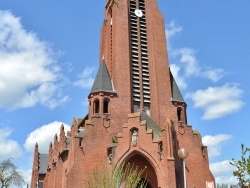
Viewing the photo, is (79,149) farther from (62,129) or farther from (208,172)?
(208,172)

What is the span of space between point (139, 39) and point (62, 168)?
14.4 m

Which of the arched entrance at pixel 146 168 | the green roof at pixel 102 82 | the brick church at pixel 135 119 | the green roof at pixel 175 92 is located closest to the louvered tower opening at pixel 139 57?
the brick church at pixel 135 119

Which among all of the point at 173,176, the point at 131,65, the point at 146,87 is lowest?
the point at 173,176

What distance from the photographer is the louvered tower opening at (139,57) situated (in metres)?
31.0

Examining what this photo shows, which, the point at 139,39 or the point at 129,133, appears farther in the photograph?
the point at 139,39

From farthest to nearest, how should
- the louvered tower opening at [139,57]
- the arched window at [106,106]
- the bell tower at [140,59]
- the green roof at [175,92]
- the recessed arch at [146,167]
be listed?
the green roof at [175,92] → the louvered tower opening at [139,57] → the bell tower at [140,59] → the arched window at [106,106] → the recessed arch at [146,167]

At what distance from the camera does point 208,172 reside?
2903 centimetres

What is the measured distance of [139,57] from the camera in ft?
107

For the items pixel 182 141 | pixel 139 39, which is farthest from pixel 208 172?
pixel 139 39

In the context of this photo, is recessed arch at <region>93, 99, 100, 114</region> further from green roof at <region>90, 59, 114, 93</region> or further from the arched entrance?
the arched entrance

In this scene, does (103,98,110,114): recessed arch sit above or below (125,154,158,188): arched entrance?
above

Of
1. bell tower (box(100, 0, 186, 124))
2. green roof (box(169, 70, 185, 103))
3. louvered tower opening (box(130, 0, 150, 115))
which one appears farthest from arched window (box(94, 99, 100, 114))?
green roof (box(169, 70, 185, 103))

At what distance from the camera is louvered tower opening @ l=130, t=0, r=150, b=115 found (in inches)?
1222

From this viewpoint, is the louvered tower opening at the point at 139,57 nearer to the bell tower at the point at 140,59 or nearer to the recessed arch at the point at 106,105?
the bell tower at the point at 140,59
